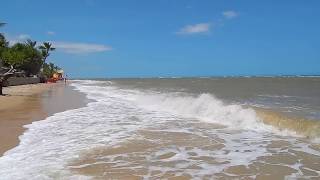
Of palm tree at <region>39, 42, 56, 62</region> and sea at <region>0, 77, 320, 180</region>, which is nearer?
sea at <region>0, 77, 320, 180</region>

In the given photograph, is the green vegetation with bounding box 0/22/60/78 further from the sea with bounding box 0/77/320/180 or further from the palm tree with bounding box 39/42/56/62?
the sea with bounding box 0/77/320/180

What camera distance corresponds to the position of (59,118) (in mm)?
15234

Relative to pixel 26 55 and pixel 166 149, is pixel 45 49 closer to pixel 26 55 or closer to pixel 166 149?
pixel 26 55

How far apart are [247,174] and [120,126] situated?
6.47 m

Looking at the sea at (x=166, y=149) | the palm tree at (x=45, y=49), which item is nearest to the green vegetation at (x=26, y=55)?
the palm tree at (x=45, y=49)

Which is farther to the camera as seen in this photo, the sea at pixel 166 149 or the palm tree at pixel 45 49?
the palm tree at pixel 45 49

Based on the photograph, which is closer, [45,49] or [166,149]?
[166,149]

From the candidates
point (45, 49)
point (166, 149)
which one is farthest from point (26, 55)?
point (166, 149)

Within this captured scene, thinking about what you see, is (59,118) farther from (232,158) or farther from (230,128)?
(232,158)

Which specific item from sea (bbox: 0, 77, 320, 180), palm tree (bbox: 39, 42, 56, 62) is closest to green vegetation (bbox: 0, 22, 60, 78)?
palm tree (bbox: 39, 42, 56, 62)

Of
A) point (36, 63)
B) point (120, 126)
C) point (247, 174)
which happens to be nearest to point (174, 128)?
point (120, 126)

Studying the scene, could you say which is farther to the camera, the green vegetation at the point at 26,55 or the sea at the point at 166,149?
the green vegetation at the point at 26,55

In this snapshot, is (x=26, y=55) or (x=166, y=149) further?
(x=26, y=55)

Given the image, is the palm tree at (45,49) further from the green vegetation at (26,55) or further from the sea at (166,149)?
the sea at (166,149)
